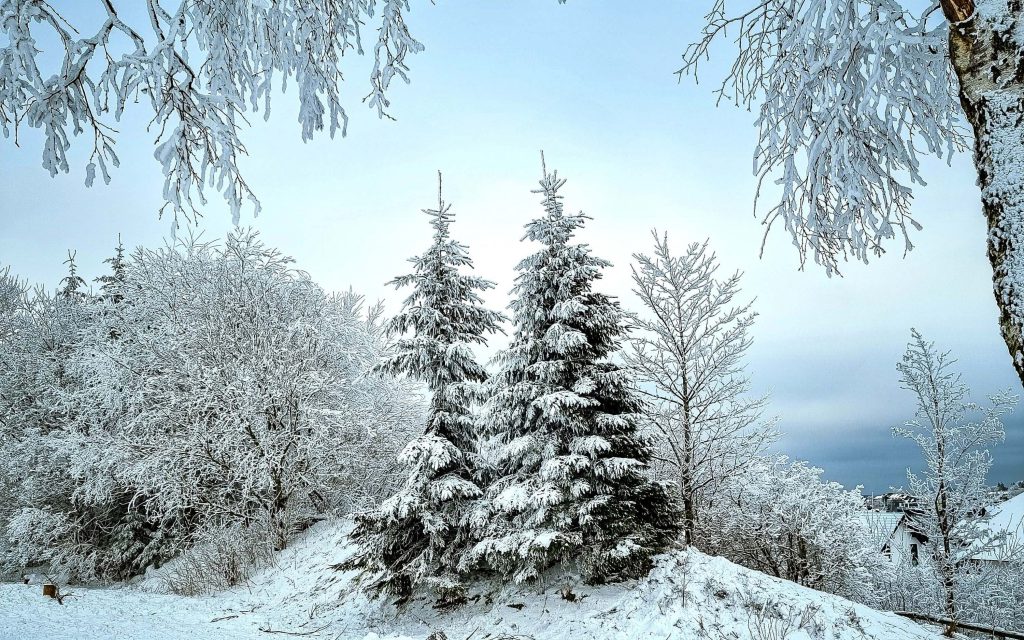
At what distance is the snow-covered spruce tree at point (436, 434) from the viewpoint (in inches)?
415

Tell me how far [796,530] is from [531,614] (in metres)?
12.1

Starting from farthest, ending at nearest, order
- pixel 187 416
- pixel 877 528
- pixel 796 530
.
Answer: pixel 877 528
pixel 796 530
pixel 187 416

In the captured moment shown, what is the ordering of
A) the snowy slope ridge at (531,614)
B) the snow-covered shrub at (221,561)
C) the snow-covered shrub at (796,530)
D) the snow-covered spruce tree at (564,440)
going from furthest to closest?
the snow-covered shrub at (796,530)
the snow-covered shrub at (221,561)
the snow-covered spruce tree at (564,440)
the snowy slope ridge at (531,614)

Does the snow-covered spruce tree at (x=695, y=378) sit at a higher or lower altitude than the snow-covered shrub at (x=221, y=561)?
higher

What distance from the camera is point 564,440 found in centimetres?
1053

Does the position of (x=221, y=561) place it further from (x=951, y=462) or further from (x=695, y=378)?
(x=951, y=462)

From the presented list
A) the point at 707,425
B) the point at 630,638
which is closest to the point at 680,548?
the point at 630,638

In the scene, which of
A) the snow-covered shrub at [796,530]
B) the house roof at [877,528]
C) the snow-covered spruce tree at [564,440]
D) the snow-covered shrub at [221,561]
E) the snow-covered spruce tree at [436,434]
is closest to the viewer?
the snow-covered spruce tree at [564,440]

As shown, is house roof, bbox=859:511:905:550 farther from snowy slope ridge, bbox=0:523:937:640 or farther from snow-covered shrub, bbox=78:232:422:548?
snow-covered shrub, bbox=78:232:422:548

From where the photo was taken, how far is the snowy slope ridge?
7.68 m

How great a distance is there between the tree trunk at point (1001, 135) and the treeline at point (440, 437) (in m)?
7.47

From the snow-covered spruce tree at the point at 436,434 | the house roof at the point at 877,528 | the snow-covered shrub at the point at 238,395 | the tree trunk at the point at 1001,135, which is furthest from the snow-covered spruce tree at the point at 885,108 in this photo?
the house roof at the point at 877,528

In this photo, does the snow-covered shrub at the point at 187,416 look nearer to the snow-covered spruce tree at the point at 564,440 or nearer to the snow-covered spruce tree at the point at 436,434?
the snow-covered spruce tree at the point at 436,434

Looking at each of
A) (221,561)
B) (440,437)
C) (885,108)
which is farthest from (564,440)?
(221,561)
